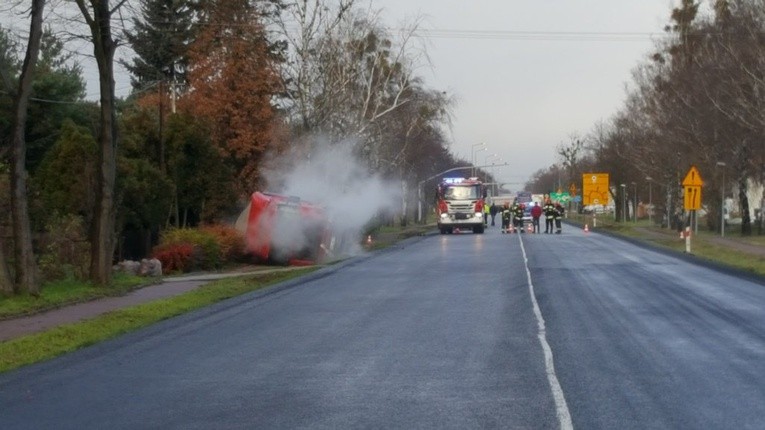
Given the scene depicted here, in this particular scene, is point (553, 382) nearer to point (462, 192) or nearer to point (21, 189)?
point (21, 189)

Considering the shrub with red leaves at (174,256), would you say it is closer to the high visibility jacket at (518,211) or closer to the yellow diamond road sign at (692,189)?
the yellow diamond road sign at (692,189)

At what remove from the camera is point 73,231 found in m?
29.5

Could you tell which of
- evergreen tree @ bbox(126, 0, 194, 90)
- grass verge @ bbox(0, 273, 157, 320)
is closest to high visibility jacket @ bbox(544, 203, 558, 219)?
evergreen tree @ bbox(126, 0, 194, 90)

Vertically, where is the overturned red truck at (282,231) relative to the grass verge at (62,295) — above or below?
above

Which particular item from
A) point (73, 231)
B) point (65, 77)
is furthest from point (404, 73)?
point (73, 231)

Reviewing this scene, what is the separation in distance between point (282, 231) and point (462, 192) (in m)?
31.9

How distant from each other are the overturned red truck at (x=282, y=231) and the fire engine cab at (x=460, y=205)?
29.0m

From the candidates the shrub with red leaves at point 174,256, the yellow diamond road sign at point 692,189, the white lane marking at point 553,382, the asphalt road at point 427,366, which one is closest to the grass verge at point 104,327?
the asphalt road at point 427,366

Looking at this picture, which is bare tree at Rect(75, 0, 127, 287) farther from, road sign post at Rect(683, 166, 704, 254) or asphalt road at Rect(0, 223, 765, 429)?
road sign post at Rect(683, 166, 704, 254)

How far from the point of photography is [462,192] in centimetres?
6931

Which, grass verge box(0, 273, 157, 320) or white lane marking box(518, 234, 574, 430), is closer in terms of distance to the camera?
white lane marking box(518, 234, 574, 430)

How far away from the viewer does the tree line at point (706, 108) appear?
58406mm

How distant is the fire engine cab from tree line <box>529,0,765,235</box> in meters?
12.2

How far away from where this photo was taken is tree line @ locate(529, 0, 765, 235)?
192 feet
